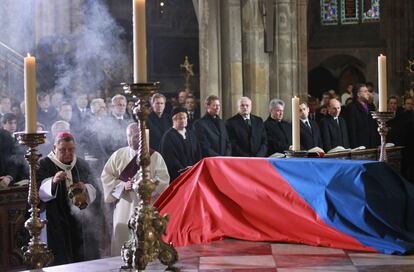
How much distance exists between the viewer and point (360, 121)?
39.1ft

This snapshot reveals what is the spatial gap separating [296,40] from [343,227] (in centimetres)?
1103

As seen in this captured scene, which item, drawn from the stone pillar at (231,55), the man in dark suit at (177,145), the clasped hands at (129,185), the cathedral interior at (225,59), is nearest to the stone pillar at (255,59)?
the cathedral interior at (225,59)

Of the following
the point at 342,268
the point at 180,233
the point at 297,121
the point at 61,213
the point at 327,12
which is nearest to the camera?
the point at 342,268

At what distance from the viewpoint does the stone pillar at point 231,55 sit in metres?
13.9

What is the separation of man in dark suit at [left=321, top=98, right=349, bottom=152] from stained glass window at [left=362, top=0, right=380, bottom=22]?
16265 mm

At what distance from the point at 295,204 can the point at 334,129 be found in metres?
6.88

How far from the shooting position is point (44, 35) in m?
14.6

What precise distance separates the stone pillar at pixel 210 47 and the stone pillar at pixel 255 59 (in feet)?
1.60

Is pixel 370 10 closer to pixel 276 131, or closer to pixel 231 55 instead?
pixel 231 55

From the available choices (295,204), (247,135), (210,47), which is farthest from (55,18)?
(295,204)

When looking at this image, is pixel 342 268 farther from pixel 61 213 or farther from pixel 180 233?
pixel 61 213

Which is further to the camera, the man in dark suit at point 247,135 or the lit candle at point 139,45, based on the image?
the man in dark suit at point 247,135

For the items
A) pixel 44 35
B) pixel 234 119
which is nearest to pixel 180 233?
pixel 234 119

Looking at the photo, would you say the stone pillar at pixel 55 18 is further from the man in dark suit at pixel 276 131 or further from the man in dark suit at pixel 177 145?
the man in dark suit at pixel 177 145
